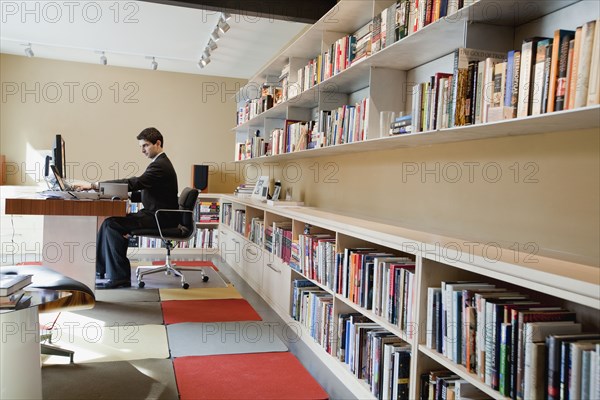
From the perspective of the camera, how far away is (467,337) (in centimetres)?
161

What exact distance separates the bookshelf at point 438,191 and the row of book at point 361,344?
0.04 m

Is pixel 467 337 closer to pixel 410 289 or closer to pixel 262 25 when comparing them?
pixel 410 289

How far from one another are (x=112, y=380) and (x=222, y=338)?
842mm

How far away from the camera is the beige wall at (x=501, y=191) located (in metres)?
1.68

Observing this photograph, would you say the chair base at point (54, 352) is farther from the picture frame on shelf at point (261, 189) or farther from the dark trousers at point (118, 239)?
the picture frame on shelf at point (261, 189)

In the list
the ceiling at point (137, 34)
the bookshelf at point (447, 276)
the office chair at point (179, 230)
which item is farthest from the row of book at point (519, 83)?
the office chair at point (179, 230)

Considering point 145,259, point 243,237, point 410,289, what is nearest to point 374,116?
point 410,289

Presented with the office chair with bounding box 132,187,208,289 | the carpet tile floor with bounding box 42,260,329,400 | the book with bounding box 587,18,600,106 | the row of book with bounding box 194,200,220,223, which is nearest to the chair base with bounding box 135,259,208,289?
the office chair with bounding box 132,187,208,289

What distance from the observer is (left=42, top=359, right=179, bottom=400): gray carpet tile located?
2240mm

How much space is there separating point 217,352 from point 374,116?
1.71 meters

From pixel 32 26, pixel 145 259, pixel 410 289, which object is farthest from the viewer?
pixel 145 259

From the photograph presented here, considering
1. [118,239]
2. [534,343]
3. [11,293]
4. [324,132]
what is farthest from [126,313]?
[534,343]

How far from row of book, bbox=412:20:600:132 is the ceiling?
106 inches

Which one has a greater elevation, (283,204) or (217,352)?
(283,204)
